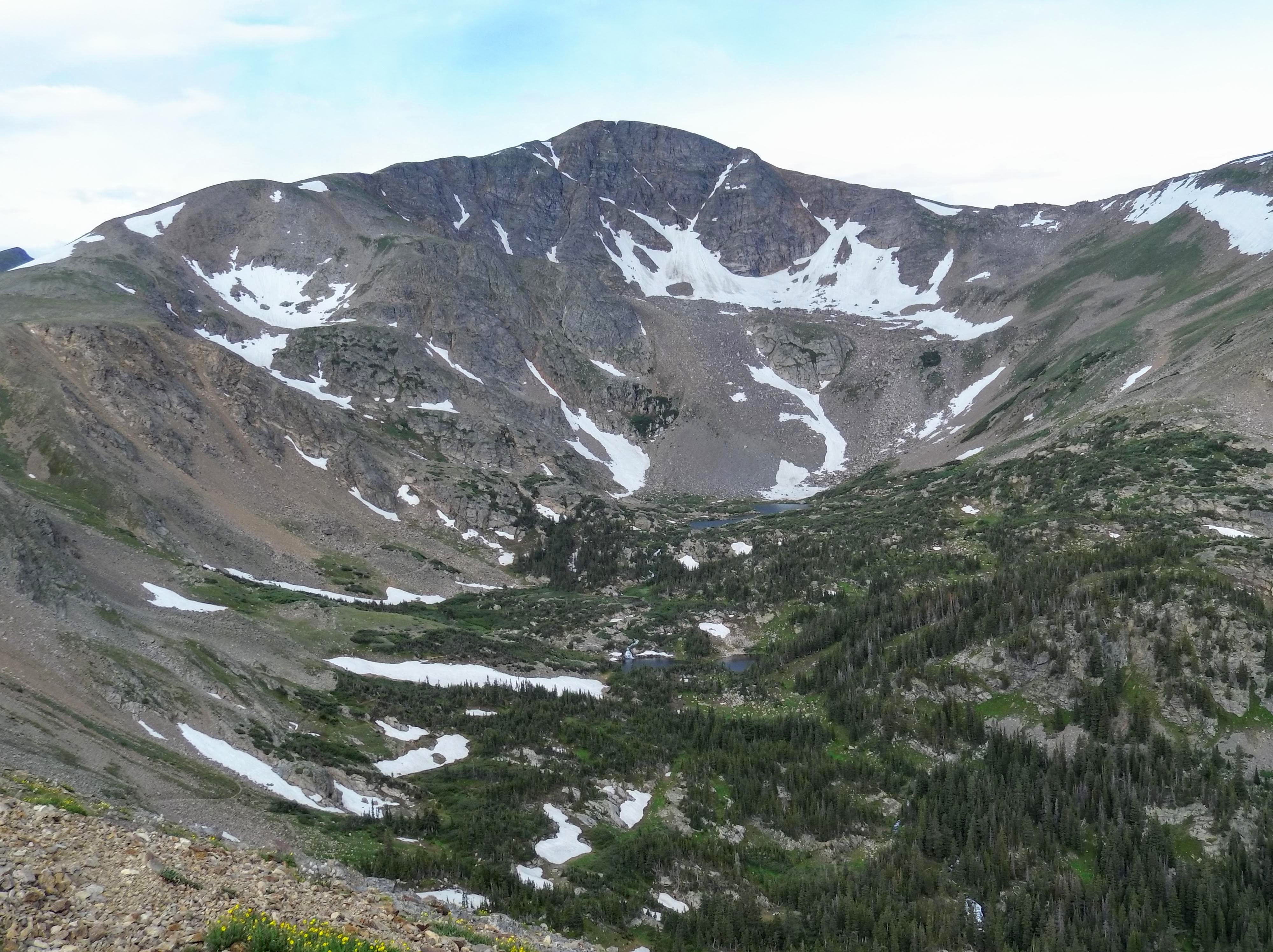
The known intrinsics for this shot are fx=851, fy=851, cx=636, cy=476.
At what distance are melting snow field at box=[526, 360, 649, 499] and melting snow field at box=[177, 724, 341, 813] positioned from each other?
113606 millimetres

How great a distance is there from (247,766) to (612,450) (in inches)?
5098

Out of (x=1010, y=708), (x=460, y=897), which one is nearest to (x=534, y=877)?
(x=460, y=897)

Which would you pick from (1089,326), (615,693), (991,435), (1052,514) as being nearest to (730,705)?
Answer: (615,693)

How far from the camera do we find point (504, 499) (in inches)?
4707

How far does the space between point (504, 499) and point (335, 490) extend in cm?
2329

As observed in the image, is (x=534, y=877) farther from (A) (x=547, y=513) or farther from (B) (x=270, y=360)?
(B) (x=270, y=360)

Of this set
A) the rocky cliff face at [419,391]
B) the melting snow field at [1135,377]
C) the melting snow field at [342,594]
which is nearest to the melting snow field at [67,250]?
the rocky cliff face at [419,391]

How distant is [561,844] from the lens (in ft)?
142

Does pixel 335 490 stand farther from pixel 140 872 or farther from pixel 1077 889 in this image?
pixel 140 872

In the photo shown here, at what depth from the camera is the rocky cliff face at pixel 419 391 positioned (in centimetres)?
7694

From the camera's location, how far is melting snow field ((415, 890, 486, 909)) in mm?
30425

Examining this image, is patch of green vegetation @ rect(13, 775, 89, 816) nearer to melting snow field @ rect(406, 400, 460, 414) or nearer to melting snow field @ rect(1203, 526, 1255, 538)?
melting snow field @ rect(1203, 526, 1255, 538)

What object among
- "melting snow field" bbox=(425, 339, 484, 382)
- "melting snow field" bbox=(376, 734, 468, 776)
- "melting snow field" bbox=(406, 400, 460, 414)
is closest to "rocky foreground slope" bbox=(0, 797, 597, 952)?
"melting snow field" bbox=(376, 734, 468, 776)

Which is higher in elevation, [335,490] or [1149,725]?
[335,490]
